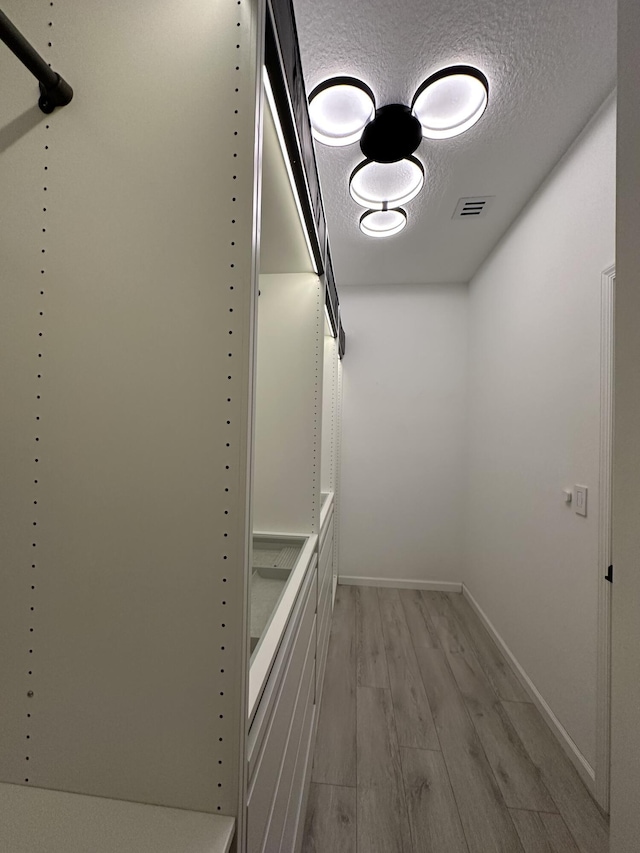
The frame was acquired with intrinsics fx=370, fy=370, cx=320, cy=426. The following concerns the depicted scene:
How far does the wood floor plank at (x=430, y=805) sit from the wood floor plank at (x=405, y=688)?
0.29 feet

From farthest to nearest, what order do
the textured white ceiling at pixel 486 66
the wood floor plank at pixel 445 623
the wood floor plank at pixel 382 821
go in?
the wood floor plank at pixel 445 623, the wood floor plank at pixel 382 821, the textured white ceiling at pixel 486 66

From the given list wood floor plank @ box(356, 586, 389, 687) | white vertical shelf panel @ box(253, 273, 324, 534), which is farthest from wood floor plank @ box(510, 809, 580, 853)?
white vertical shelf panel @ box(253, 273, 324, 534)

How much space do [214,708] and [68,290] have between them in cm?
70

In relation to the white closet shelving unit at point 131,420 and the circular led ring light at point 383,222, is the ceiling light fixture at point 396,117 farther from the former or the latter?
the white closet shelving unit at point 131,420

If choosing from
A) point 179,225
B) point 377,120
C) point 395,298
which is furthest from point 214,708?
point 395,298

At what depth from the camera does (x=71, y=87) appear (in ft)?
1.98

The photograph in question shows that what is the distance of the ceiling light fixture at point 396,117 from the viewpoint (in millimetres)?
1391

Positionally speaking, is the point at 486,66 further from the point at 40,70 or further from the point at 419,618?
the point at 419,618

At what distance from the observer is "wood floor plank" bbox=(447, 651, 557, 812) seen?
146 cm

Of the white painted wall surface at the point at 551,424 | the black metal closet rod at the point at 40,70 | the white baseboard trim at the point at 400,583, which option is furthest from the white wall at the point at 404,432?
the black metal closet rod at the point at 40,70

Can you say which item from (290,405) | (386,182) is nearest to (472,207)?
(386,182)

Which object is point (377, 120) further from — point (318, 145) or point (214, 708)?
point (214, 708)

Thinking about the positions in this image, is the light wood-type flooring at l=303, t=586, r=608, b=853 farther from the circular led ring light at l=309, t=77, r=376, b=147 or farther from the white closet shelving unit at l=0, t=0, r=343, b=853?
the circular led ring light at l=309, t=77, r=376, b=147

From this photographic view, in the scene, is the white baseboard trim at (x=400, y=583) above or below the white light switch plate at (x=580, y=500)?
below
